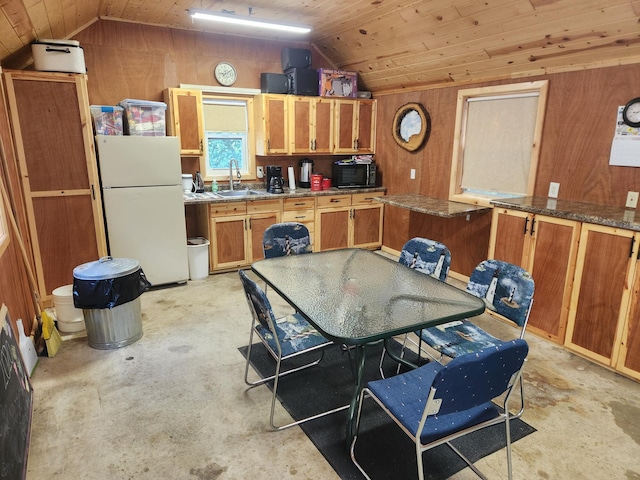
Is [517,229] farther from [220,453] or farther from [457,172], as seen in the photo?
[220,453]

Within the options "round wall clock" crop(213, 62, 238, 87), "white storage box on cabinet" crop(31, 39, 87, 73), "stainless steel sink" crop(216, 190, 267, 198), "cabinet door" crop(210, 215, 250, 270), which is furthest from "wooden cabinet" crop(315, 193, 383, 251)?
"white storage box on cabinet" crop(31, 39, 87, 73)

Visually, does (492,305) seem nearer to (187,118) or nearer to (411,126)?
(411,126)

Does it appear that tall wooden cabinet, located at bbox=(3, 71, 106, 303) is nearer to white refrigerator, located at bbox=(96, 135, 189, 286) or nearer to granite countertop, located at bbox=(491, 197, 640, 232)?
white refrigerator, located at bbox=(96, 135, 189, 286)

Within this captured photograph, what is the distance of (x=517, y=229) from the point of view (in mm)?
3275

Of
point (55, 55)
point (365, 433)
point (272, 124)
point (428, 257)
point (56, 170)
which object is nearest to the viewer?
point (365, 433)

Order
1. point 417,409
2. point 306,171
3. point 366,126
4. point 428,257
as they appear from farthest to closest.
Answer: point 366,126
point 306,171
point 428,257
point 417,409

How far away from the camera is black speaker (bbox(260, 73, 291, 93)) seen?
15.7 ft

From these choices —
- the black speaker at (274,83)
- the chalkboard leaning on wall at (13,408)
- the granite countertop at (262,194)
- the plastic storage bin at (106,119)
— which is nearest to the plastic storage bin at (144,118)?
the plastic storage bin at (106,119)

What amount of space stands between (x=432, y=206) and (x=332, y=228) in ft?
4.65

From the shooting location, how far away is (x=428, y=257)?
277cm

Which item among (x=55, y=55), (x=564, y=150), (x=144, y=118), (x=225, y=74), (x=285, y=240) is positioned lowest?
(x=285, y=240)

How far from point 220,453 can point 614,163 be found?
3353 mm

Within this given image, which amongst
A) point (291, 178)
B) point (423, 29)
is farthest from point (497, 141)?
point (291, 178)

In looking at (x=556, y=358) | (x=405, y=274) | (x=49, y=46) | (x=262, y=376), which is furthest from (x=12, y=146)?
(x=556, y=358)
